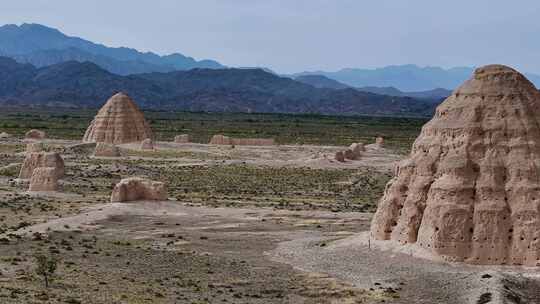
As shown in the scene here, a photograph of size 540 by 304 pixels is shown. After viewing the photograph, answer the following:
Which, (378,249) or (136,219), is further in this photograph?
(136,219)

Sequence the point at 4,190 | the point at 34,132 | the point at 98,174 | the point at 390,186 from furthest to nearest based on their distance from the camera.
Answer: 1. the point at 34,132
2. the point at 98,174
3. the point at 4,190
4. the point at 390,186

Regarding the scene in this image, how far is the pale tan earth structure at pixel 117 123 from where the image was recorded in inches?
3659

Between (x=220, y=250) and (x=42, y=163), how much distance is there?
2511 cm

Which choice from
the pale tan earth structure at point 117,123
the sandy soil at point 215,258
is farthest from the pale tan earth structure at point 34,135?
the sandy soil at point 215,258

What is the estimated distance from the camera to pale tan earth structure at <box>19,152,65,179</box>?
5416 centimetres

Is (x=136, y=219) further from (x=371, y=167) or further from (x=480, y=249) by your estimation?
(x=371, y=167)

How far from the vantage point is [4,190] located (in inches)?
2051

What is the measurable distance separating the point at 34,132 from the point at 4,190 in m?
55.5

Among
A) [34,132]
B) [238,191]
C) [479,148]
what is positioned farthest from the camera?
[34,132]

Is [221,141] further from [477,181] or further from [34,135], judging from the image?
[477,181]

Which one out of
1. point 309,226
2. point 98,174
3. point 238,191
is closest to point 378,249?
point 309,226

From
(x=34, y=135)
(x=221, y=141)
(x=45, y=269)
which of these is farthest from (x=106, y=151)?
(x=45, y=269)

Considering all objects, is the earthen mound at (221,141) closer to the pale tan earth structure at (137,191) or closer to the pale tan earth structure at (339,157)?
the pale tan earth structure at (339,157)

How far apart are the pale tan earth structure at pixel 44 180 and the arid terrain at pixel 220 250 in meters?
0.77
